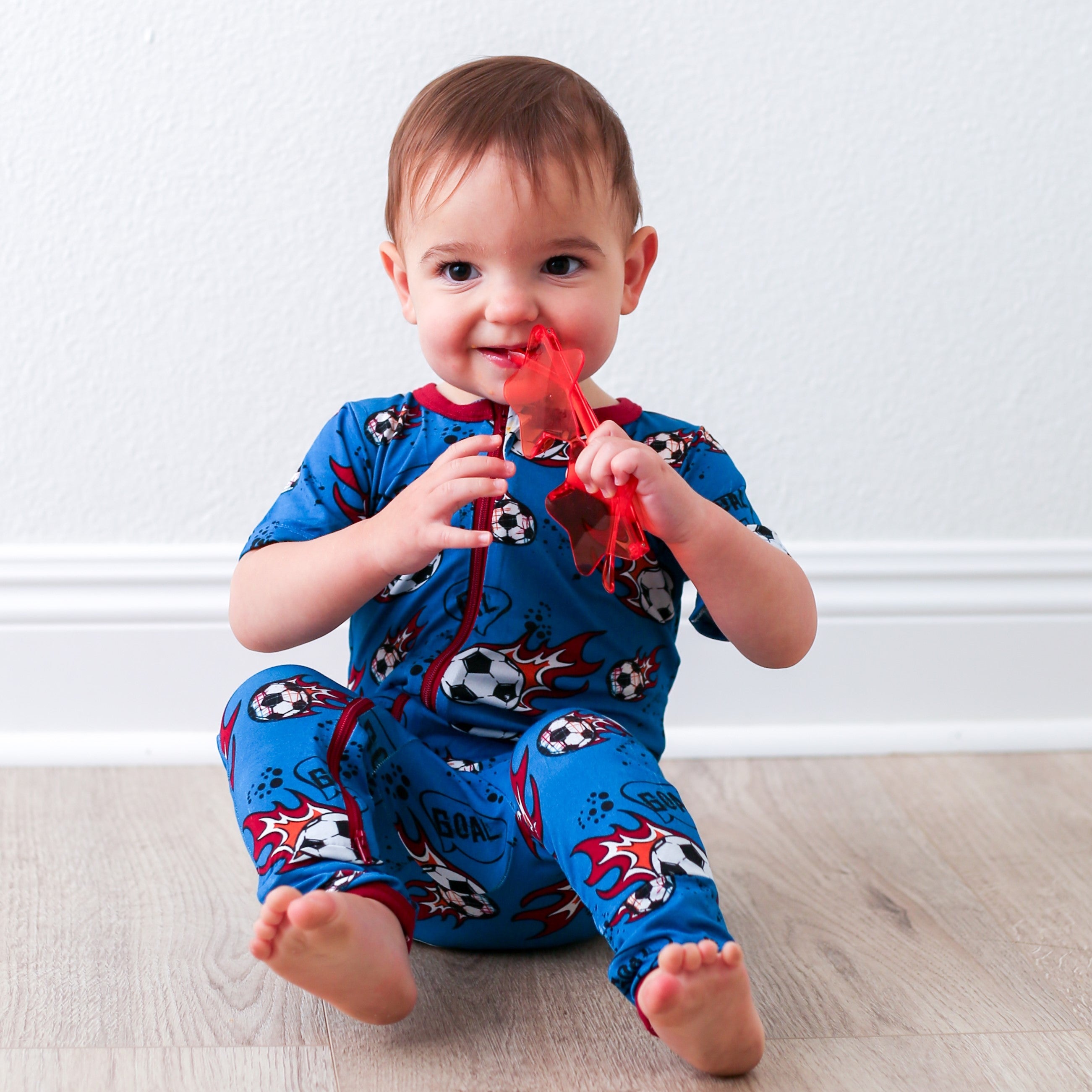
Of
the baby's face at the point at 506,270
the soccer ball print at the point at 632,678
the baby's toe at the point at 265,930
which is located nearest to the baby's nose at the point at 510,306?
the baby's face at the point at 506,270

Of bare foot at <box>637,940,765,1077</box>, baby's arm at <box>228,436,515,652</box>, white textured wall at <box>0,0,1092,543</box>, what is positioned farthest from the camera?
white textured wall at <box>0,0,1092,543</box>

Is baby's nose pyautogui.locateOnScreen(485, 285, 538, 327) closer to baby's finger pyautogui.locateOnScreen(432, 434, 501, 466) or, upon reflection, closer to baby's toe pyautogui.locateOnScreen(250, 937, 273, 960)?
baby's finger pyautogui.locateOnScreen(432, 434, 501, 466)

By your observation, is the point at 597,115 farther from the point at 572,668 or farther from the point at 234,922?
the point at 234,922

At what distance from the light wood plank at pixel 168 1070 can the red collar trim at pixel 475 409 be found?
37 centimetres

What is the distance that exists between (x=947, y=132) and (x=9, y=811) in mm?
942

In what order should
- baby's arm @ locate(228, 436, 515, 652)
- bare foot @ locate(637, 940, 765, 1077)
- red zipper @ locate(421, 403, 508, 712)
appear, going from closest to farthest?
1. bare foot @ locate(637, 940, 765, 1077)
2. baby's arm @ locate(228, 436, 515, 652)
3. red zipper @ locate(421, 403, 508, 712)

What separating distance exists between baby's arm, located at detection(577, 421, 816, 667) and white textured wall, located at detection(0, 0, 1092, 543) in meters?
0.40

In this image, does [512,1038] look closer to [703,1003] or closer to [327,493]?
[703,1003]

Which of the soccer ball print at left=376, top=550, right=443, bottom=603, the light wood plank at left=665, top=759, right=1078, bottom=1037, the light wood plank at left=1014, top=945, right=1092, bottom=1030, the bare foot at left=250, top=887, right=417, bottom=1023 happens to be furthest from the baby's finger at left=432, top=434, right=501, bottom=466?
the light wood plank at left=1014, top=945, right=1092, bottom=1030

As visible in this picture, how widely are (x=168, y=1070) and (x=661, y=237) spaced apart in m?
0.75

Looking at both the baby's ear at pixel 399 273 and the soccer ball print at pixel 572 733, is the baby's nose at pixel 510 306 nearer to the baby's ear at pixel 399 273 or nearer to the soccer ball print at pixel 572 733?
the baby's ear at pixel 399 273

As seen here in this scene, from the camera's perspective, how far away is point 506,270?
Answer: 70 cm

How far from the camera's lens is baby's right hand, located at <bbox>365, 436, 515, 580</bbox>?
26.1 inches

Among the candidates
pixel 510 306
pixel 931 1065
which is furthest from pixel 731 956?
pixel 510 306
